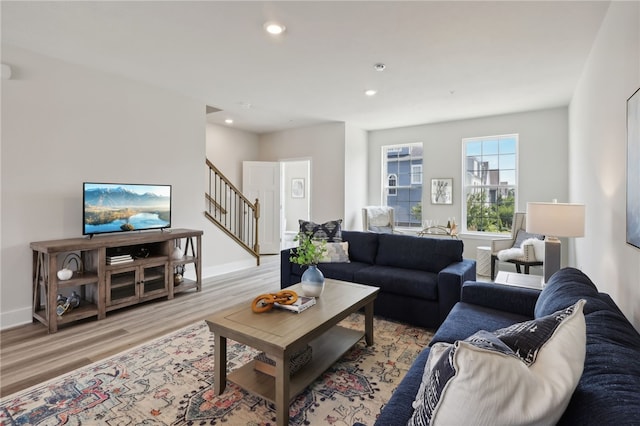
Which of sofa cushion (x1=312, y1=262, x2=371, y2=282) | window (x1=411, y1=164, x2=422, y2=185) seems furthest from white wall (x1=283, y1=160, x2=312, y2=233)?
sofa cushion (x1=312, y1=262, x2=371, y2=282)

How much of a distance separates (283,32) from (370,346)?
Result: 9.25 feet

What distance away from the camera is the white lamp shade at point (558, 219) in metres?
2.45

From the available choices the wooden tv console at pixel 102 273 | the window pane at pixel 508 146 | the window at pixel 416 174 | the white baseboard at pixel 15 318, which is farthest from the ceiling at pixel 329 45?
the white baseboard at pixel 15 318

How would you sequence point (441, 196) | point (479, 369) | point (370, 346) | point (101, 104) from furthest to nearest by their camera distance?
point (441, 196), point (101, 104), point (370, 346), point (479, 369)

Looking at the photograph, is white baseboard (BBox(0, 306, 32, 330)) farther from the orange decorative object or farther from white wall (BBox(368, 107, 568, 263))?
white wall (BBox(368, 107, 568, 263))

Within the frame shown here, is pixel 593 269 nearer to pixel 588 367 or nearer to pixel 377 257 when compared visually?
pixel 377 257

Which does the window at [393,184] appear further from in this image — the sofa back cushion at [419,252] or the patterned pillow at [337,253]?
the patterned pillow at [337,253]

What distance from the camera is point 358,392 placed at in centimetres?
201

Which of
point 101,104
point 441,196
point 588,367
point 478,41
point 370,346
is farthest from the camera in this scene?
point 441,196

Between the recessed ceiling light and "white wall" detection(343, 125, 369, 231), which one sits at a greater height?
the recessed ceiling light

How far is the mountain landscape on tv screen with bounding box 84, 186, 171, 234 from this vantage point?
335 cm

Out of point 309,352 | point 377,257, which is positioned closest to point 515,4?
point 377,257

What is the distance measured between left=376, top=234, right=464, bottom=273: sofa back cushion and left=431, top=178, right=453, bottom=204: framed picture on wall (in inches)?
106

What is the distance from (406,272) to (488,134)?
11.9 ft
